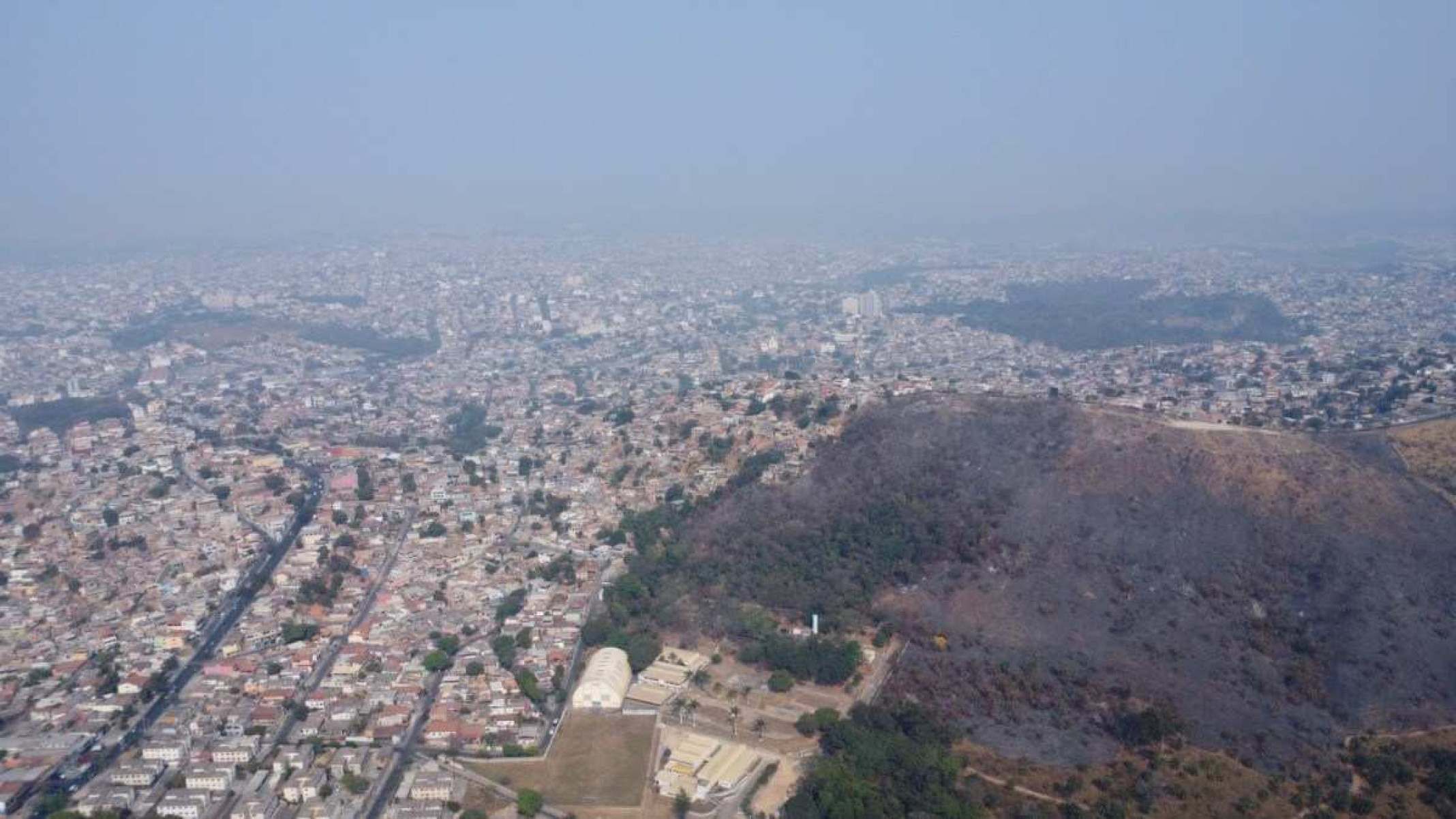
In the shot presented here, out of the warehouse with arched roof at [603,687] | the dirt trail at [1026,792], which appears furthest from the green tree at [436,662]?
the dirt trail at [1026,792]

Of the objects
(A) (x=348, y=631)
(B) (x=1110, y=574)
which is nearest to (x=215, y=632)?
(A) (x=348, y=631)

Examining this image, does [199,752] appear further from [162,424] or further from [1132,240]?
[1132,240]

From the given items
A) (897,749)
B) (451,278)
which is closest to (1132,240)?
(451,278)

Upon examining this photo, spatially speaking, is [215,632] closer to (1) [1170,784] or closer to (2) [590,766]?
(2) [590,766]

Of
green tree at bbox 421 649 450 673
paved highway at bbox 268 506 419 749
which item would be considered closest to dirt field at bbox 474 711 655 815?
green tree at bbox 421 649 450 673

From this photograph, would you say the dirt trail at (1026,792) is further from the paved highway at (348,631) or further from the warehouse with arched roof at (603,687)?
the paved highway at (348,631)

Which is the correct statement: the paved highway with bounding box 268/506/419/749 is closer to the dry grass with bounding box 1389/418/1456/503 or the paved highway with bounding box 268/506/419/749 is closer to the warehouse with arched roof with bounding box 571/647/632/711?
the warehouse with arched roof with bounding box 571/647/632/711
